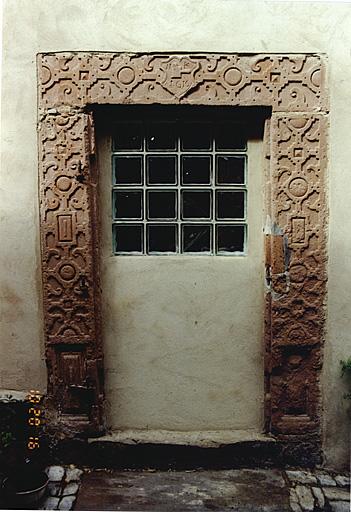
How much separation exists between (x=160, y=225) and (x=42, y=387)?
4.34 ft

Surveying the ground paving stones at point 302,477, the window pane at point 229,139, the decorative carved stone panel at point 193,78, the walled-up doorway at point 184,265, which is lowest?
the ground paving stones at point 302,477

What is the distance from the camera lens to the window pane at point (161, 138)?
137 inches

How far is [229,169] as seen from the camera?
3.51m

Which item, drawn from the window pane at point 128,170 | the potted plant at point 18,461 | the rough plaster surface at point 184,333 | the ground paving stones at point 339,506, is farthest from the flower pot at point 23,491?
the window pane at point 128,170

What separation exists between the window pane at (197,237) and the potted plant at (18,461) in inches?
58.4

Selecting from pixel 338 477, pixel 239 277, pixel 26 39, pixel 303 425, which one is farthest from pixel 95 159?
pixel 338 477

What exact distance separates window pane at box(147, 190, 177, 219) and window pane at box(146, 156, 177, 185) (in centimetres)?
8

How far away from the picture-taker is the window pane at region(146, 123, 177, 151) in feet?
11.4

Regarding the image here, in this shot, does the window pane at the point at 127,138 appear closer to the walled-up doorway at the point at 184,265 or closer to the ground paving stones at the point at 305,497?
the walled-up doorway at the point at 184,265

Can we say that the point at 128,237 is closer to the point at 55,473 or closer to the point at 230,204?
the point at 230,204

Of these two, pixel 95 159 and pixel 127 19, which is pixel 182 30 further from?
pixel 95 159

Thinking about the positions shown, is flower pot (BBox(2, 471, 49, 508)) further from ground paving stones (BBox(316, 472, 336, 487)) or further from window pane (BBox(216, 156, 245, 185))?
window pane (BBox(216, 156, 245, 185))

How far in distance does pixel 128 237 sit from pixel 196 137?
80 cm
